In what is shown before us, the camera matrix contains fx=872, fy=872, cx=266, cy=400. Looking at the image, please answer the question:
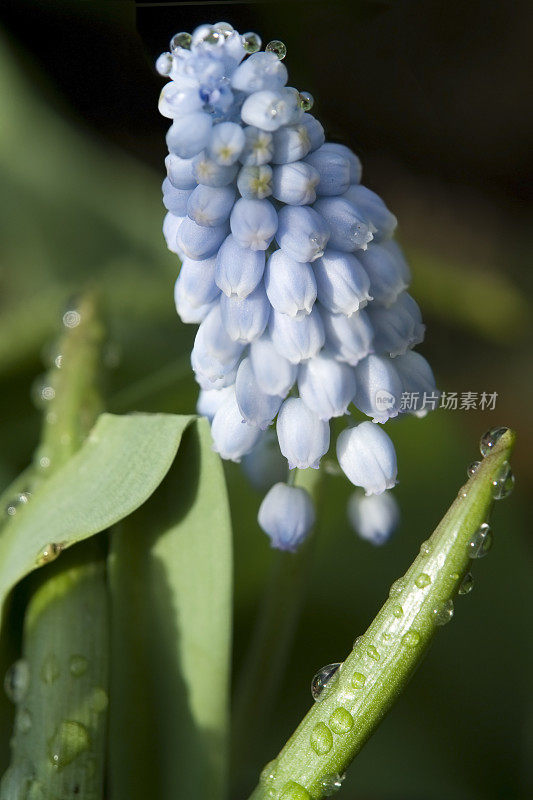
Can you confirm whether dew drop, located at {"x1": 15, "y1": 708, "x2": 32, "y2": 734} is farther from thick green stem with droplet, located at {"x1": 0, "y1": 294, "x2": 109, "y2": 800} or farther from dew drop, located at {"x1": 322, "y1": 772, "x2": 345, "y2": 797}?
dew drop, located at {"x1": 322, "y1": 772, "x2": 345, "y2": 797}

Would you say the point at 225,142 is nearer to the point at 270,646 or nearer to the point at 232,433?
the point at 232,433

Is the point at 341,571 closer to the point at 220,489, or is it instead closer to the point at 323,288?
Result: the point at 220,489

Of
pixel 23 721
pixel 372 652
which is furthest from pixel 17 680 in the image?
pixel 372 652

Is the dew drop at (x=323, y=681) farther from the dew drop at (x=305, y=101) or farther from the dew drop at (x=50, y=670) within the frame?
the dew drop at (x=305, y=101)

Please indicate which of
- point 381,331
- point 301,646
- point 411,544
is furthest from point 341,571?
point 381,331

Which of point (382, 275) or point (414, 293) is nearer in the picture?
point (382, 275)

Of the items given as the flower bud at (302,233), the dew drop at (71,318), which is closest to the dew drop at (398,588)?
the flower bud at (302,233)
